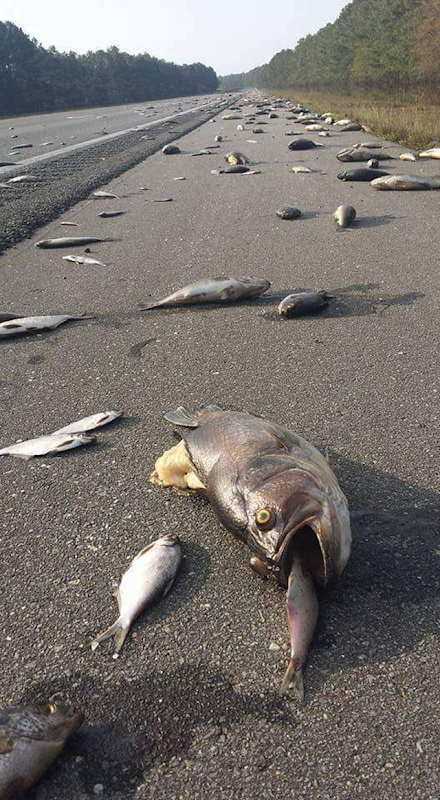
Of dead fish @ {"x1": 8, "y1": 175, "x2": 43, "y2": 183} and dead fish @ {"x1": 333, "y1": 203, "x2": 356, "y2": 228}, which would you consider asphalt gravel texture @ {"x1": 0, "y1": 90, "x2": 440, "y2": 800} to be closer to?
dead fish @ {"x1": 333, "y1": 203, "x2": 356, "y2": 228}

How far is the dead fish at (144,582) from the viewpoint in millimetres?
2240

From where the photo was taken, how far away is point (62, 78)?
251ft

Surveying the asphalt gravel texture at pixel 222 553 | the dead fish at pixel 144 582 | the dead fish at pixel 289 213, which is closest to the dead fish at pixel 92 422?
the asphalt gravel texture at pixel 222 553

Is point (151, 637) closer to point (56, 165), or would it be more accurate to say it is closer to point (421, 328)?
point (421, 328)

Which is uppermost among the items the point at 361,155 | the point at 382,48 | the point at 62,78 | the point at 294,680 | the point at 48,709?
the point at 62,78

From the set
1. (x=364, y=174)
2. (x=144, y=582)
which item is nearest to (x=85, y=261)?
(x=144, y=582)

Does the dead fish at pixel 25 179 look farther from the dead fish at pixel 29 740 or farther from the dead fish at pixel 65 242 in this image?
the dead fish at pixel 29 740

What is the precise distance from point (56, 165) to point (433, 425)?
14242 millimetres

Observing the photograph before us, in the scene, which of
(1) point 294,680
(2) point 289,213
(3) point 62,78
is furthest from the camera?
(3) point 62,78

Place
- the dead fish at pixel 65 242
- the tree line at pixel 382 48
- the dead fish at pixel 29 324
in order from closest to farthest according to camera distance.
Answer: the dead fish at pixel 29 324 → the dead fish at pixel 65 242 → the tree line at pixel 382 48

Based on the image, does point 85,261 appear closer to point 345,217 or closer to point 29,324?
point 29,324

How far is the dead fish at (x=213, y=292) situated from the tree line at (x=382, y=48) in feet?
115

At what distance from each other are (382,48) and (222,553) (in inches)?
2234

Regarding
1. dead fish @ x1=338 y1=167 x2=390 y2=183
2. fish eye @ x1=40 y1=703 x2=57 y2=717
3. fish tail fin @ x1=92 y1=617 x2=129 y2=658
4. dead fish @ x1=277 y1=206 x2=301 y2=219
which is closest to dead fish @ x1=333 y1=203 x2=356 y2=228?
dead fish @ x1=277 y1=206 x2=301 y2=219
